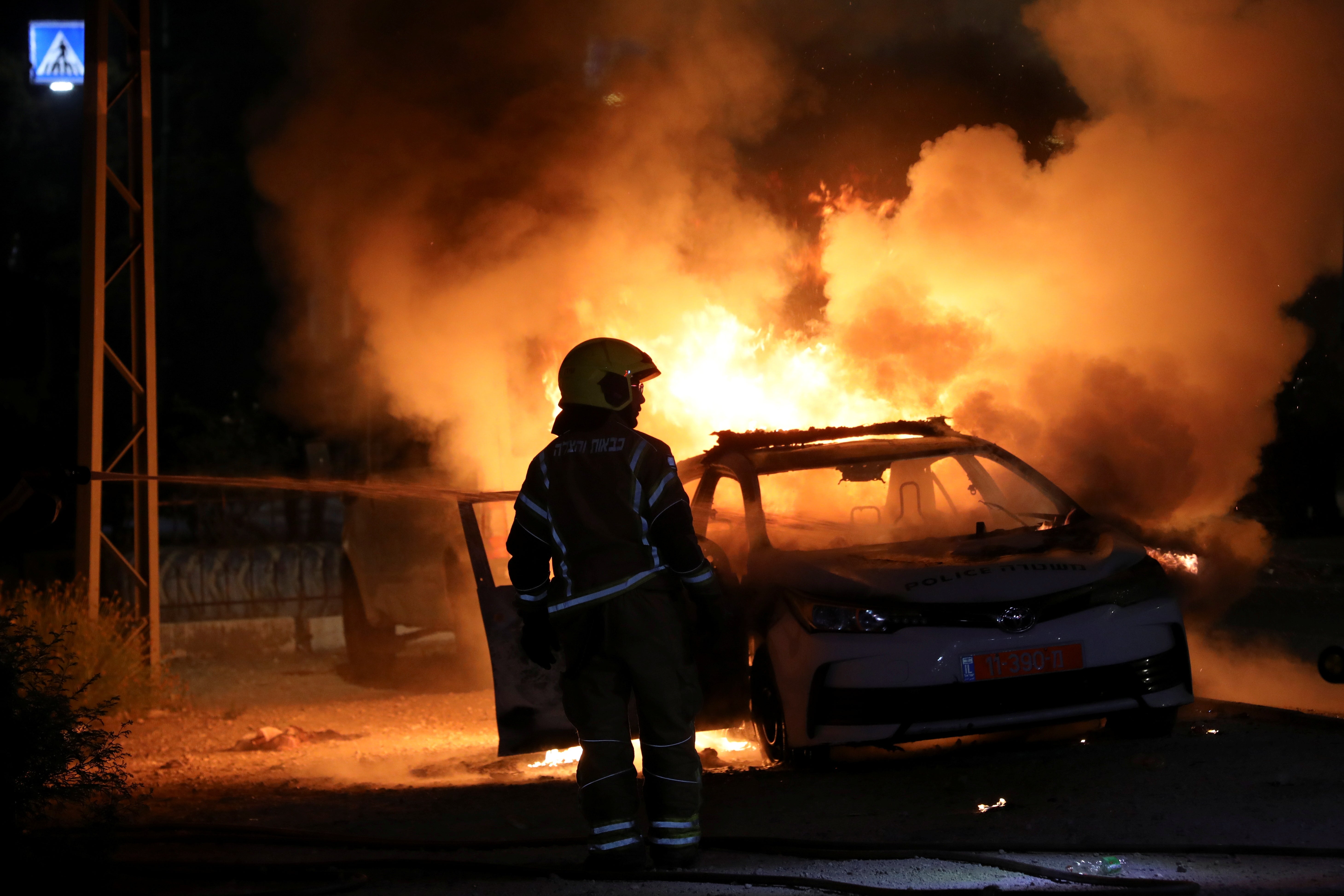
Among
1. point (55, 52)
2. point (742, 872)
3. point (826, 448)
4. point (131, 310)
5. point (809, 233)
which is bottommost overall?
point (742, 872)

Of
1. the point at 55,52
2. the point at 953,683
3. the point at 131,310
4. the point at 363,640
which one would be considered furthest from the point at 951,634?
the point at 55,52

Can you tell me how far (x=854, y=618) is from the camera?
214 inches

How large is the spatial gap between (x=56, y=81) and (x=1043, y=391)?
2106 cm

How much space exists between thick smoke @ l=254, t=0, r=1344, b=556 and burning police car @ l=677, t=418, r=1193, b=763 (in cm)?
231

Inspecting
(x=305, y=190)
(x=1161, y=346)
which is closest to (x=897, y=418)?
(x=1161, y=346)

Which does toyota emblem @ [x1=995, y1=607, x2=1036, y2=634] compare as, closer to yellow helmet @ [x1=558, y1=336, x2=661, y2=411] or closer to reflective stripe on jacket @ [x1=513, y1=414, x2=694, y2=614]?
reflective stripe on jacket @ [x1=513, y1=414, x2=694, y2=614]

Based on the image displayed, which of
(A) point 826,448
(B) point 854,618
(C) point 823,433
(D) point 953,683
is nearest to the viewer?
(D) point 953,683

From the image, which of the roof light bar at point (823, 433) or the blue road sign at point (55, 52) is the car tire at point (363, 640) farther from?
the blue road sign at point (55, 52)

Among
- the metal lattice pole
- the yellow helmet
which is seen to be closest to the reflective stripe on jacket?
the yellow helmet

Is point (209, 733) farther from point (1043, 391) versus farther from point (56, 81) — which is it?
point (56, 81)

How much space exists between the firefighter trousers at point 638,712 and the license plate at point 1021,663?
131 centimetres

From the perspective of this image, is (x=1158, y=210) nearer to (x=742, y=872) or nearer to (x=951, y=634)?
(x=951, y=634)

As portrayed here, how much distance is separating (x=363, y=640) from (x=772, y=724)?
6.45m

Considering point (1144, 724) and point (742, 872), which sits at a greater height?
point (1144, 724)
